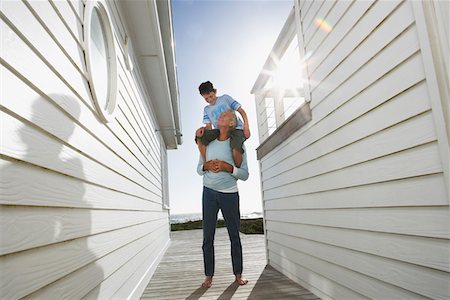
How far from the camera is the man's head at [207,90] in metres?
3.22

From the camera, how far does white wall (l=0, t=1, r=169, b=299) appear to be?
0.85 m

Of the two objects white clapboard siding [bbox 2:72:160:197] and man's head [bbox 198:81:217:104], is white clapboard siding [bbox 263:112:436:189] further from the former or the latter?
white clapboard siding [bbox 2:72:160:197]

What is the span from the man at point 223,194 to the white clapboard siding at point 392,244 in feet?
2.50

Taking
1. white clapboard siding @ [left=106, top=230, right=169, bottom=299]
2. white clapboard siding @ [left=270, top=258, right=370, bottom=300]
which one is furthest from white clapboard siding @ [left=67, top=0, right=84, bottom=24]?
Result: white clapboard siding @ [left=270, top=258, right=370, bottom=300]

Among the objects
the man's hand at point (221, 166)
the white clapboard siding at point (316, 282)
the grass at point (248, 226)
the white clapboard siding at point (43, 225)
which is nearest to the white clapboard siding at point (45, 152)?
the white clapboard siding at point (43, 225)

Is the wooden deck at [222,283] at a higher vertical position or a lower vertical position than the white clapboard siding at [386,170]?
lower

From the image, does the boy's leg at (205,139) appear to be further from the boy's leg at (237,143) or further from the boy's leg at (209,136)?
the boy's leg at (237,143)

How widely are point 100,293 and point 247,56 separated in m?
3.48

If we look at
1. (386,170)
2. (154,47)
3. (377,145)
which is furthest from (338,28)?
(154,47)

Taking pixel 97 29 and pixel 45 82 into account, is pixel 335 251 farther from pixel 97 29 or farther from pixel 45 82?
pixel 97 29

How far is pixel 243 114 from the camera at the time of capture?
3094 millimetres

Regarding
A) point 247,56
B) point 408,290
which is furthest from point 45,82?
point 247,56

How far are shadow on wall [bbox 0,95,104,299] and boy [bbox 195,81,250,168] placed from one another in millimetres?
1759

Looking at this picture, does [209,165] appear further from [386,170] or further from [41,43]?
[41,43]
